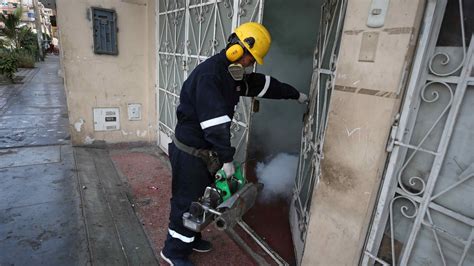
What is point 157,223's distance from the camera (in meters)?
3.36

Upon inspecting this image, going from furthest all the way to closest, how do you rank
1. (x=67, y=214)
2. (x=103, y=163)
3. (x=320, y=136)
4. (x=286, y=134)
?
(x=103, y=163), (x=286, y=134), (x=67, y=214), (x=320, y=136)

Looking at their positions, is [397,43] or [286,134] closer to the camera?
[397,43]

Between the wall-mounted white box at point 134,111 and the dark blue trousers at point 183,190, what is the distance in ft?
11.9

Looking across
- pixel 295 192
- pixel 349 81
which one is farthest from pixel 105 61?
pixel 349 81

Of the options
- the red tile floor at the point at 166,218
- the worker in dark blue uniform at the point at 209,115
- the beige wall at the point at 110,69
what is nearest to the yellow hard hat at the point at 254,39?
the worker in dark blue uniform at the point at 209,115

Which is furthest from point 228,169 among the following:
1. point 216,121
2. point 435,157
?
point 435,157

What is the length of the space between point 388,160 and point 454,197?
0.37 m

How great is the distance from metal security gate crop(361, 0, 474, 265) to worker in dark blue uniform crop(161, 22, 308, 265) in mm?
1112

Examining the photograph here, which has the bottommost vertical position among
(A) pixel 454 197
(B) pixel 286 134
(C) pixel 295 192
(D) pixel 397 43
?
(C) pixel 295 192

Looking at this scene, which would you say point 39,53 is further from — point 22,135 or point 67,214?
point 67,214

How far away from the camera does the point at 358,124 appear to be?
5.96ft

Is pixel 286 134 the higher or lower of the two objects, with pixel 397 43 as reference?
lower

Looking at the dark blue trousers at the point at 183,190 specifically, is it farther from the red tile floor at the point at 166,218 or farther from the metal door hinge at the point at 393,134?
the metal door hinge at the point at 393,134

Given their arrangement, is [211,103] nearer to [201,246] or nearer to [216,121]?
[216,121]
